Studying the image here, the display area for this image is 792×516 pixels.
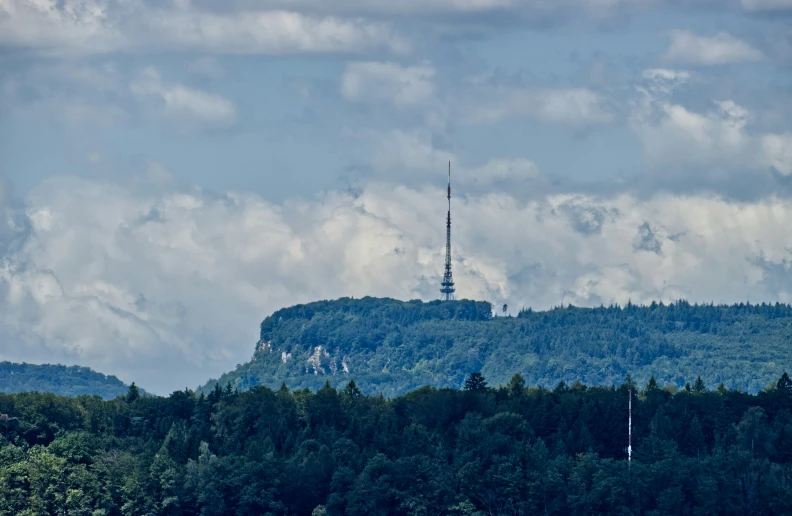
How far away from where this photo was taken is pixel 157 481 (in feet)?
638

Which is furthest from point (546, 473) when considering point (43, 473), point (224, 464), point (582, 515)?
point (43, 473)

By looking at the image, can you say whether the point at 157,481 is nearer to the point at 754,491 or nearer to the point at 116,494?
the point at 116,494

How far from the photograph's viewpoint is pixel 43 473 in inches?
7672

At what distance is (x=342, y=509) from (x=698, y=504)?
34.3 m

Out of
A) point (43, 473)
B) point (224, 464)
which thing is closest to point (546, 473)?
point (224, 464)

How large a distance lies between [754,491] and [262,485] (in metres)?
47.5

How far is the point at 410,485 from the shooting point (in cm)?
19288

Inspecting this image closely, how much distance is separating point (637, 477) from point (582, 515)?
7.28m

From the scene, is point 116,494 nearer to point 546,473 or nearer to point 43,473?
point 43,473

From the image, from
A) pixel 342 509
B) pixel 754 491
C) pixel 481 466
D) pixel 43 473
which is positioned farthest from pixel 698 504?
pixel 43 473

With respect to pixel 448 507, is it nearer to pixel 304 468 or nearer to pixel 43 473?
pixel 304 468

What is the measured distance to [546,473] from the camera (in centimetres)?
19350

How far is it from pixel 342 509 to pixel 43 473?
29765 mm

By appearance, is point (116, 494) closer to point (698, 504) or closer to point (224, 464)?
point (224, 464)
